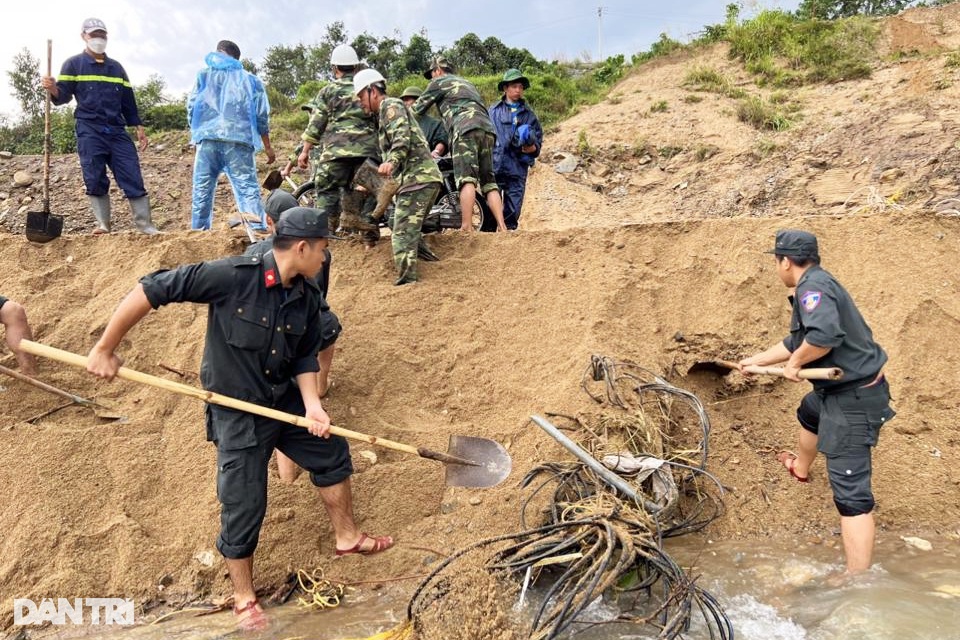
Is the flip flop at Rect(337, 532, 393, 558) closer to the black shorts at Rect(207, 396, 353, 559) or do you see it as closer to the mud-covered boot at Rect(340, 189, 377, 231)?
the black shorts at Rect(207, 396, 353, 559)

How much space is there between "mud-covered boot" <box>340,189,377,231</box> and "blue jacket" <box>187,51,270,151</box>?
1.12m

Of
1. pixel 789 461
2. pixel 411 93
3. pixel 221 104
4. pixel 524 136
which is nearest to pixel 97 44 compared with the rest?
pixel 221 104

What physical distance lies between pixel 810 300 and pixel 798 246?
0.28 meters

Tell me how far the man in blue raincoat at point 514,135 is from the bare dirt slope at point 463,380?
114 centimetres

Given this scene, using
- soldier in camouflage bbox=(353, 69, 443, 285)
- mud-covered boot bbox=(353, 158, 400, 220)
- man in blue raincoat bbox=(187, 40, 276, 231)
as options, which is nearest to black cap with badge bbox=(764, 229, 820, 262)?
soldier in camouflage bbox=(353, 69, 443, 285)

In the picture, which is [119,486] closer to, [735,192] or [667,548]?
[667,548]

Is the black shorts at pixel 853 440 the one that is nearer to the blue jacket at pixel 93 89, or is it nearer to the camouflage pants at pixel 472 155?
the camouflage pants at pixel 472 155

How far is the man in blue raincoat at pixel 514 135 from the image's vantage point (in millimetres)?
5906

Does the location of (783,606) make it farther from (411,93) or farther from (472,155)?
(411,93)

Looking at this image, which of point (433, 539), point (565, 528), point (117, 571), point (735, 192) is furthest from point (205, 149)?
point (735, 192)

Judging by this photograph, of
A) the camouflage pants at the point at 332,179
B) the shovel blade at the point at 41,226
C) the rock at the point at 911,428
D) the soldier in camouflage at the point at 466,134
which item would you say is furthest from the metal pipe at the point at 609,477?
the shovel blade at the point at 41,226

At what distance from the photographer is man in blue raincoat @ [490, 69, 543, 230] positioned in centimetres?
591

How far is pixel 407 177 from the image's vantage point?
4.58 meters

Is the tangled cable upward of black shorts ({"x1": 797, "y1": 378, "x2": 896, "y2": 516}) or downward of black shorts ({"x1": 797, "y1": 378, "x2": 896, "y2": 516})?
downward
